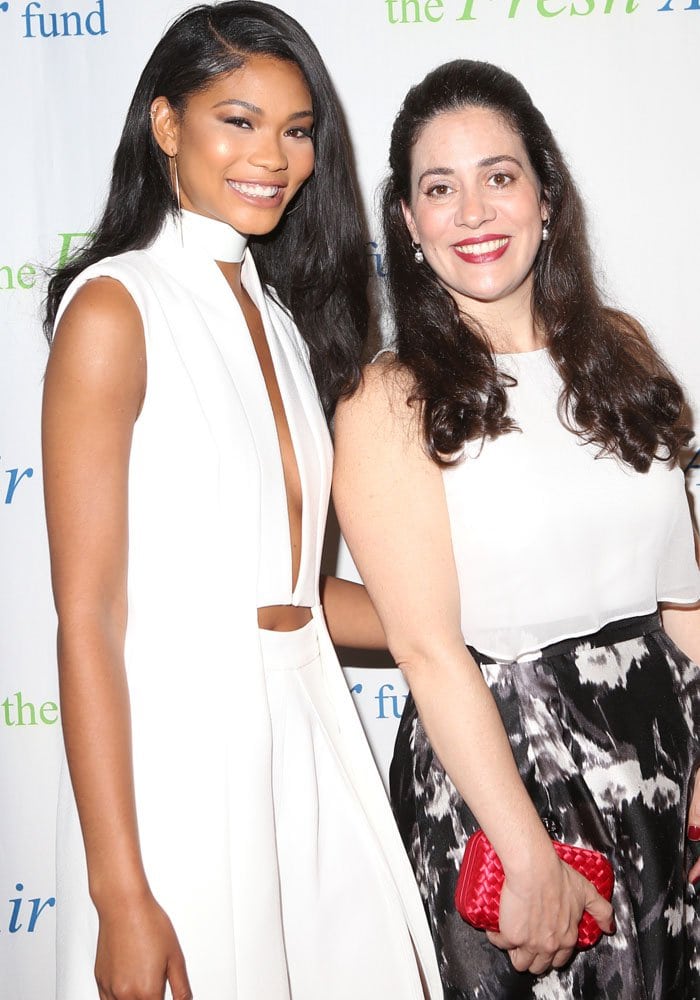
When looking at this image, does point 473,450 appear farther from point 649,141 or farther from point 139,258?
point 649,141

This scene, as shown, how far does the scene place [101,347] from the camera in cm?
137

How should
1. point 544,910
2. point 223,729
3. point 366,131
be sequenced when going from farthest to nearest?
point 366,131, point 544,910, point 223,729

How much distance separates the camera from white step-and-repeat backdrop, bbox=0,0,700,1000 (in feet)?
7.53

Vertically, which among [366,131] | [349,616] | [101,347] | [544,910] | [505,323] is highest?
[366,131]

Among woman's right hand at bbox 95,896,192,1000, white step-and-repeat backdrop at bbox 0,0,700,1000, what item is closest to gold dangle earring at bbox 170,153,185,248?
white step-and-repeat backdrop at bbox 0,0,700,1000

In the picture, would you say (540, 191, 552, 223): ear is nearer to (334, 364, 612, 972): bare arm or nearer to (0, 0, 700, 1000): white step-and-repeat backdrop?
(334, 364, 612, 972): bare arm

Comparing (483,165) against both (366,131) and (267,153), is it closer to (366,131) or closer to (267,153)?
(267,153)

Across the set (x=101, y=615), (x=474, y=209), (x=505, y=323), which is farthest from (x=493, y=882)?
(x=474, y=209)

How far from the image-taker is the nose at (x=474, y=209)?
173 cm

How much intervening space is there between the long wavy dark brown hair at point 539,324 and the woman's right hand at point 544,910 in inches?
24.8

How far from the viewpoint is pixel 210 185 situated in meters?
1.58

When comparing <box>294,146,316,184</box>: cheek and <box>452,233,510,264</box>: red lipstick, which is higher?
<box>294,146,316,184</box>: cheek

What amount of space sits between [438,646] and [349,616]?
418 mm

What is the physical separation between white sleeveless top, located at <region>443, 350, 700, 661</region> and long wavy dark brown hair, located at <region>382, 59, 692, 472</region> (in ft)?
0.14
